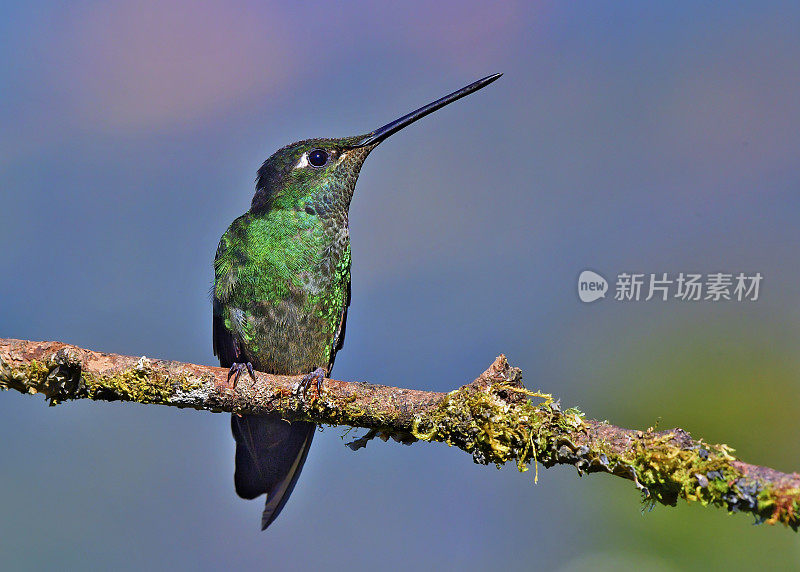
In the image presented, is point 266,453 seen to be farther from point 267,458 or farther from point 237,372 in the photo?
point 237,372

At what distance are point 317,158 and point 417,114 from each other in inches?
35.2

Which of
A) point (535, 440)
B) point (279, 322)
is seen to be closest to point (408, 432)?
point (535, 440)

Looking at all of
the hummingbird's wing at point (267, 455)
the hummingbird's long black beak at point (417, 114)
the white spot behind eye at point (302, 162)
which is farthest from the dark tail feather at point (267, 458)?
the hummingbird's long black beak at point (417, 114)

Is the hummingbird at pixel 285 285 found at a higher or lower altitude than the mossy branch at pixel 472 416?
higher

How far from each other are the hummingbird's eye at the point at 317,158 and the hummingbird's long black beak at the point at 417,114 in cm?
25

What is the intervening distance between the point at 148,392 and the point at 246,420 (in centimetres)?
163

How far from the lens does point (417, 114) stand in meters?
5.92

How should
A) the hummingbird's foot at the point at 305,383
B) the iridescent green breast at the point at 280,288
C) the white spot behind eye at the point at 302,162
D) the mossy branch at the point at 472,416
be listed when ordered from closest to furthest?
1. the mossy branch at the point at 472,416
2. the hummingbird's foot at the point at 305,383
3. the iridescent green breast at the point at 280,288
4. the white spot behind eye at the point at 302,162

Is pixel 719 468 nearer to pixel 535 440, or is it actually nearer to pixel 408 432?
pixel 535 440

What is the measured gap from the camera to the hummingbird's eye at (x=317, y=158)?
563cm

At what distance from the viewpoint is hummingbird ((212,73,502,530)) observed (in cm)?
522

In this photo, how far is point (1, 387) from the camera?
12.4 ft

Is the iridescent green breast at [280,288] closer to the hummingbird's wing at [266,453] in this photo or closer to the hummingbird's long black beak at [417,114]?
the hummingbird's wing at [266,453]

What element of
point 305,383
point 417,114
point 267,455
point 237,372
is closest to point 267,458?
point 267,455
